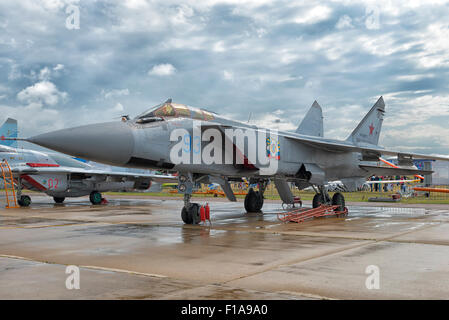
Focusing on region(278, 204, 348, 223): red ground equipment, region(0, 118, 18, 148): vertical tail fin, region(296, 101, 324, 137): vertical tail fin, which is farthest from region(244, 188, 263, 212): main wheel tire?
region(0, 118, 18, 148): vertical tail fin

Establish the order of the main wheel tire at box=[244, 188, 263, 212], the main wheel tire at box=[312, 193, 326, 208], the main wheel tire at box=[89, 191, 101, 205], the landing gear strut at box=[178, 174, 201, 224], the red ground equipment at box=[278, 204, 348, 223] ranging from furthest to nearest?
the main wheel tire at box=[89, 191, 101, 205] < the main wheel tire at box=[244, 188, 263, 212] < the main wheel tire at box=[312, 193, 326, 208] < the red ground equipment at box=[278, 204, 348, 223] < the landing gear strut at box=[178, 174, 201, 224]

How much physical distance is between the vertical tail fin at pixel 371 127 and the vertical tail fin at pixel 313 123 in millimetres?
1550

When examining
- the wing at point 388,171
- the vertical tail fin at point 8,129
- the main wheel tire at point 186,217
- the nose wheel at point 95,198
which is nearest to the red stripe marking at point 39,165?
the nose wheel at point 95,198

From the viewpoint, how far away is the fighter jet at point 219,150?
322 inches

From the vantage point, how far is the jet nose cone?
7.48 metres

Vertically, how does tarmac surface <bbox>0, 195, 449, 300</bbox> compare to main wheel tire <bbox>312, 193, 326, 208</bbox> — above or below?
below

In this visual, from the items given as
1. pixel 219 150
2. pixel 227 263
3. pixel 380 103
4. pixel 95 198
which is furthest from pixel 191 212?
pixel 95 198

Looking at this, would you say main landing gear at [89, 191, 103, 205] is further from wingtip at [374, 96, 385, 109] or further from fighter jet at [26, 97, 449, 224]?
→ wingtip at [374, 96, 385, 109]

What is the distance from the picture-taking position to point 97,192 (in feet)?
75.7

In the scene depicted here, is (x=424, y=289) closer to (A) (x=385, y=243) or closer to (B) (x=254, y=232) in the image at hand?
(A) (x=385, y=243)

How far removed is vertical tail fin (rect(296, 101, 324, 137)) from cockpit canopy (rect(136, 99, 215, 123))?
795cm

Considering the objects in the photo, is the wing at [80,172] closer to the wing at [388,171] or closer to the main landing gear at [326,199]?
the main landing gear at [326,199]

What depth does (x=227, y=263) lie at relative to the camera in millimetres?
5609
